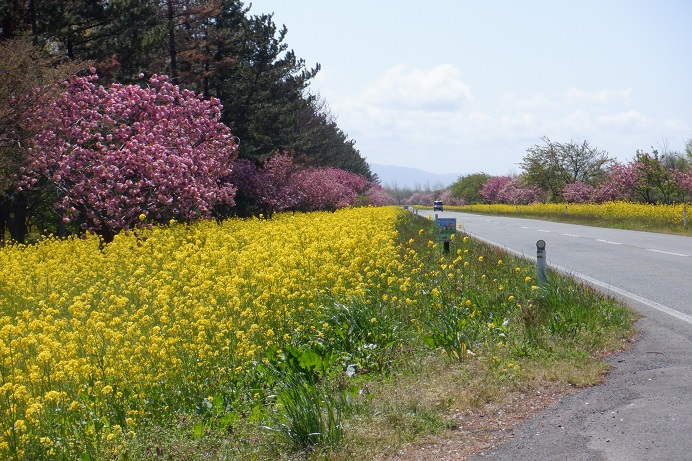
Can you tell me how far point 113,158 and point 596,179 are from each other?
57.2 m

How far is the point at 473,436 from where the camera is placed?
539 centimetres

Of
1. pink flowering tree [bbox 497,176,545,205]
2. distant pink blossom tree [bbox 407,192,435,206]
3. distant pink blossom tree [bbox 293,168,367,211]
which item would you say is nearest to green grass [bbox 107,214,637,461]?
distant pink blossom tree [bbox 293,168,367,211]

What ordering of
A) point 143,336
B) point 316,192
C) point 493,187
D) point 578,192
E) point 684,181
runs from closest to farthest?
1. point 143,336
2. point 684,181
3. point 316,192
4. point 578,192
5. point 493,187

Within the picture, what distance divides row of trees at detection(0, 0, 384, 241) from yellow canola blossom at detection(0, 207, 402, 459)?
20.2 ft

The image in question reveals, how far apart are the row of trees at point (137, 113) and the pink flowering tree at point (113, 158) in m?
0.05

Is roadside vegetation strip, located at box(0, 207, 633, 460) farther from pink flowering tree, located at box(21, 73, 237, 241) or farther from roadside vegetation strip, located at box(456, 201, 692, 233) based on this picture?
roadside vegetation strip, located at box(456, 201, 692, 233)

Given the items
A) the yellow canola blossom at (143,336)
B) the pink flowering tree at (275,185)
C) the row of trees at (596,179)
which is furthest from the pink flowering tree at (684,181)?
the yellow canola blossom at (143,336)

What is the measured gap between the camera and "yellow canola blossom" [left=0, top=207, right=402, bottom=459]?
549 centimetres

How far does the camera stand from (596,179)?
68188 mm

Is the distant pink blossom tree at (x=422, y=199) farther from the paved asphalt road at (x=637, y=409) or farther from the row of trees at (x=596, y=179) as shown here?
the paved asphalt road at (x=637, y=409)

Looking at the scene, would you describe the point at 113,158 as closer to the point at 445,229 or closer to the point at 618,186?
the point at 445,229

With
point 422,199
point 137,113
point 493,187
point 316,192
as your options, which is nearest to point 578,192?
point 316,192

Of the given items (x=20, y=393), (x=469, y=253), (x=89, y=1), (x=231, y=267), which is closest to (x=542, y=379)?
(x=20, y=393)

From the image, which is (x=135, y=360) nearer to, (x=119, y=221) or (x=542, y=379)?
(x=542, y=379)
